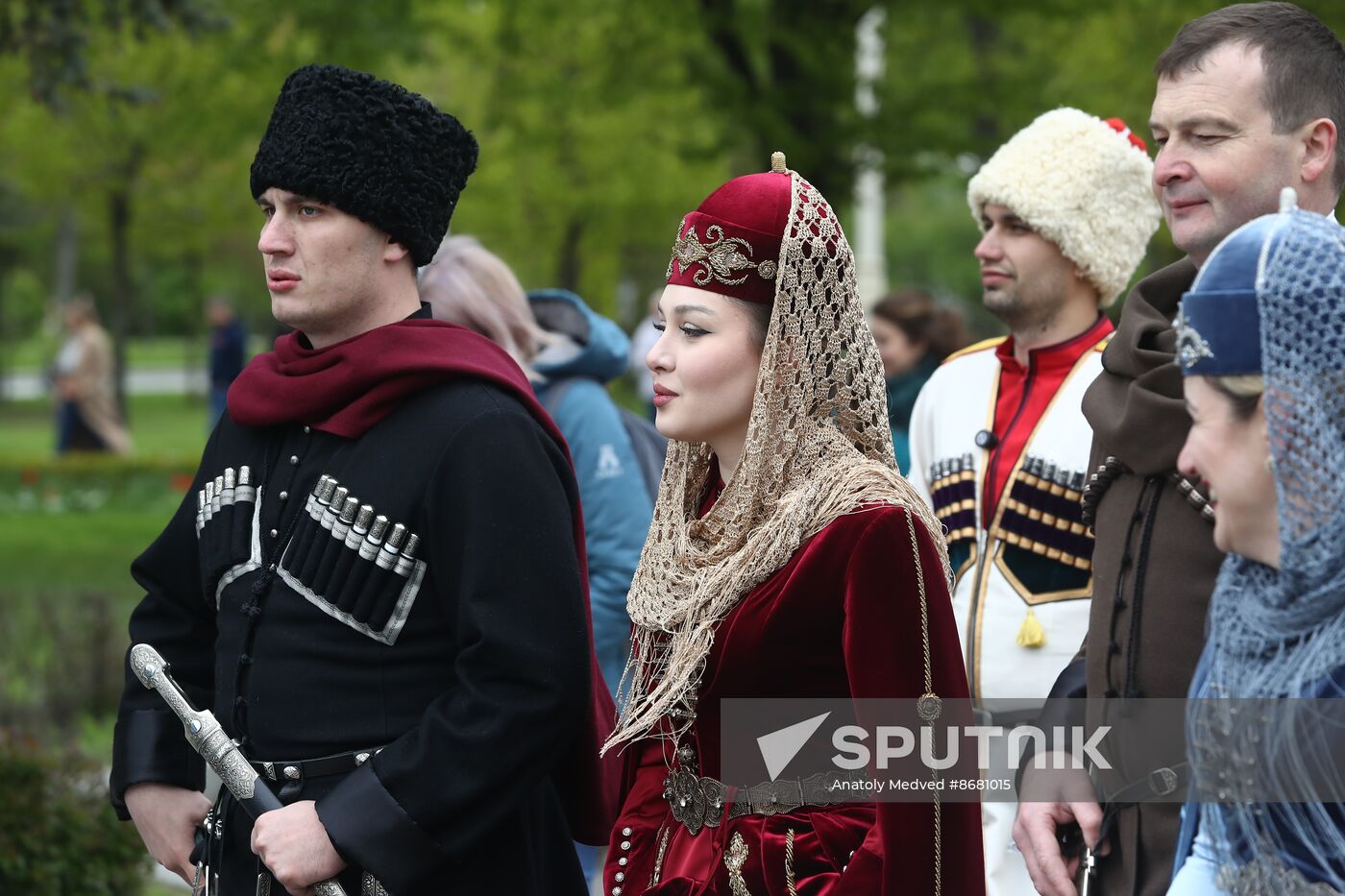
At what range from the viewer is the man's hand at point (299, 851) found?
3059 mm

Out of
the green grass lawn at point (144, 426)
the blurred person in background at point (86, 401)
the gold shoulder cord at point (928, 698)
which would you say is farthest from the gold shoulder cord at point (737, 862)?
the blurred person in background at point (86, 401)

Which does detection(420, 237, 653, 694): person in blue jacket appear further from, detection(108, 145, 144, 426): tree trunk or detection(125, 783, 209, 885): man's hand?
detection(108, 145, 144, 426): tree trunk

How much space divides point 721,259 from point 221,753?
136cm

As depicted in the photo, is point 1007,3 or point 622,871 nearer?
point 622,871

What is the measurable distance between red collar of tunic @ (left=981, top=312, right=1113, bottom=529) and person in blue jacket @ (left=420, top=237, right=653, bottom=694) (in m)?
1.37

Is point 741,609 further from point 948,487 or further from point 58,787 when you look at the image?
point 58,787

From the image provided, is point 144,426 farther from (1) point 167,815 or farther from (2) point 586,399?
(1) point 167,815

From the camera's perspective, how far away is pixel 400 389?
3.28 m

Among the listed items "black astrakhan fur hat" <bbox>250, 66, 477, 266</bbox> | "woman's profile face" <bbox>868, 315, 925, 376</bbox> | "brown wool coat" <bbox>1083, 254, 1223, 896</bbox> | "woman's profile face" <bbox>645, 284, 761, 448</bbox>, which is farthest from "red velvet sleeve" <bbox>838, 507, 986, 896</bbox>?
"woman's profile face" <bbox>868, 315, 925, 376</bbox>

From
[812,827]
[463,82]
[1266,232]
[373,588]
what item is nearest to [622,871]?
[812,827]

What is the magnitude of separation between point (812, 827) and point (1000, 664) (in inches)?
55.8

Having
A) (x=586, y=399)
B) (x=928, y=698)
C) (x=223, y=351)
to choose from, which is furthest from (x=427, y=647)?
(x=223, y=351)

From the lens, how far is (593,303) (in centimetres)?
2725

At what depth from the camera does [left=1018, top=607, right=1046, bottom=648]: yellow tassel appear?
422 cm
